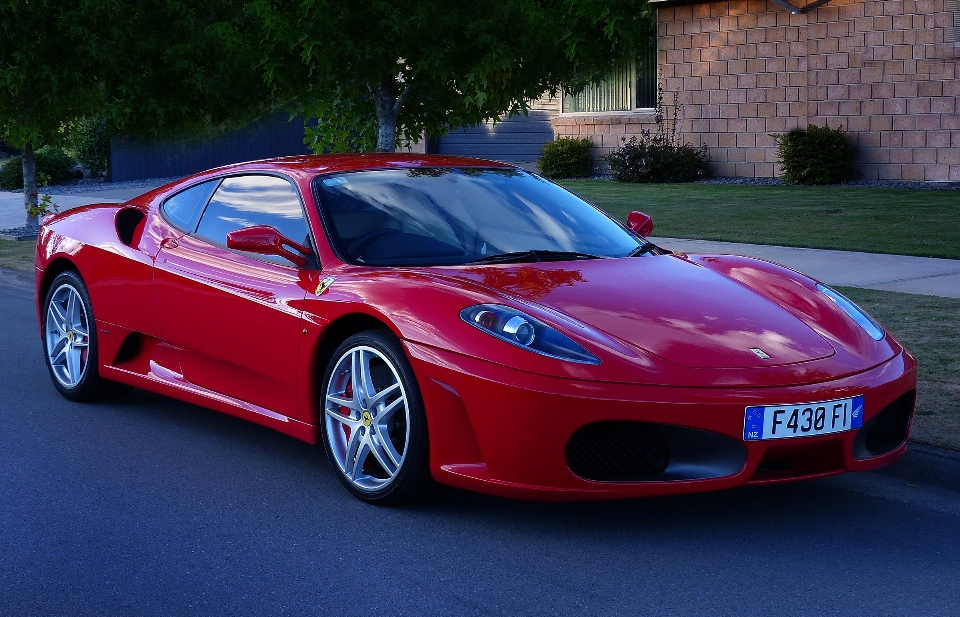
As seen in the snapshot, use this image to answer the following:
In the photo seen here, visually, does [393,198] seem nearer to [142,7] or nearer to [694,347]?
[694,347]

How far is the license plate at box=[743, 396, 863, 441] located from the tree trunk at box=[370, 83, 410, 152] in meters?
7.94

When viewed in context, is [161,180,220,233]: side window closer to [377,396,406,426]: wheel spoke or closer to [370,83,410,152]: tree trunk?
[377,396,406,426]: wheel spoke

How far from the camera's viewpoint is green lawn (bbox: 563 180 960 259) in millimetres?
12574

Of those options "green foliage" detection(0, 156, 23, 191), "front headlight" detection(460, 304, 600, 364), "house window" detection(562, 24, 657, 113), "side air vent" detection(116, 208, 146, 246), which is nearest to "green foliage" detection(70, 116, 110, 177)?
"green foliage" detection(0, 156, 23, 191)

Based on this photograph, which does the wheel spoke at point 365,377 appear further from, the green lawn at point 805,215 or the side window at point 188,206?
the green lawn at point 805,215

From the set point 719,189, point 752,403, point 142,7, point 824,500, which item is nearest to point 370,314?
point 752,403

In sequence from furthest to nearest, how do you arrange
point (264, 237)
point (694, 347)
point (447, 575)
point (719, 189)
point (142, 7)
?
point (719, 189)
point (142, 7)
point (264, 237)
point (694, 347)
point (447, 575)

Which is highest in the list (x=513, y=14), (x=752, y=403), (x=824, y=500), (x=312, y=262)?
(x=513, y=14)

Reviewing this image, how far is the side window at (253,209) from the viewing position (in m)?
5.45

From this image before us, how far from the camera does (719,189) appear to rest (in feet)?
64.7

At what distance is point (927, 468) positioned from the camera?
5051 millimetres

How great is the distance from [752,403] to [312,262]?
1.96 meters

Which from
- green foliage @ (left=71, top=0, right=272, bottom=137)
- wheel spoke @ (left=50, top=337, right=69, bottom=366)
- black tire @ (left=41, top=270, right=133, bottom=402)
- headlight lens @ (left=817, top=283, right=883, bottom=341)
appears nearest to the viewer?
headlight lens @ (left=817, top=283, right=883, bottom=341)

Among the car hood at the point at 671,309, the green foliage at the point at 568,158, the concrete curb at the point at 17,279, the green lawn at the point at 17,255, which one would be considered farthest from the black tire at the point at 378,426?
the green foliage at the point at 568,158
